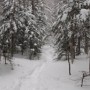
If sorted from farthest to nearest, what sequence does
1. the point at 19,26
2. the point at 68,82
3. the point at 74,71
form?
the point at 19,26 < the point at 74,71 < the point at 68,82

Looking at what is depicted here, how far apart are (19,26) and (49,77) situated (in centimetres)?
1259

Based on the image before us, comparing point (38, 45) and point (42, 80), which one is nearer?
point (42, 80)

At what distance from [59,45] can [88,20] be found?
37.9ft

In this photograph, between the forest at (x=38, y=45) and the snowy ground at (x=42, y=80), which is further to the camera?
the forest at (x=38, y=45)

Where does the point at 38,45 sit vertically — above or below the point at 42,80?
above

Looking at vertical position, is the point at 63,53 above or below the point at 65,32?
below

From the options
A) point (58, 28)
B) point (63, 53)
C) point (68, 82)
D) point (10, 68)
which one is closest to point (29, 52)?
point (63, 53)

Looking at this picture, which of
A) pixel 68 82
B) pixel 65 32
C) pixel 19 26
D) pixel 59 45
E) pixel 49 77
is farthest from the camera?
pixel 19 26

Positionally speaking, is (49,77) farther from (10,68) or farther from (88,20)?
(88,20)

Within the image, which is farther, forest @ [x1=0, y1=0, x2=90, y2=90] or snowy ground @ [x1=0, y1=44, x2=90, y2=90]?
forest @ [x1=0, y1=0, x2=90, y2=90]

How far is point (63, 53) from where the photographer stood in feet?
80.5

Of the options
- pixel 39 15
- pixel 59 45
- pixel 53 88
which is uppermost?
pixel 39 15

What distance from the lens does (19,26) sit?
86.6ft

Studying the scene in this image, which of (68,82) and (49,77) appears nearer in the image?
(68,82)
